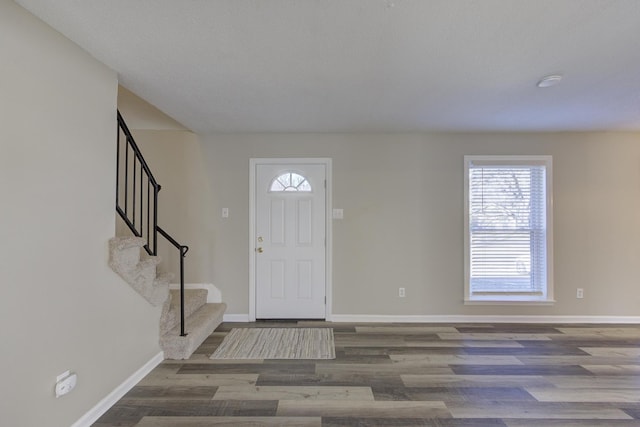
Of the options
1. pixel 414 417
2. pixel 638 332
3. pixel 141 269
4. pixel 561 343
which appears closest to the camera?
pixel 414 417

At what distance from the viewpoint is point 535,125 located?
3.52 meters

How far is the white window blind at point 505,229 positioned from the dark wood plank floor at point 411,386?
2.33 ft

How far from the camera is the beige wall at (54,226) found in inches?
59.8

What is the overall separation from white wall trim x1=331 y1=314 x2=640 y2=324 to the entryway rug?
1.48 ft

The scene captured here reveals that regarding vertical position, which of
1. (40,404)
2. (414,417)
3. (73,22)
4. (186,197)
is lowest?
(414,417)

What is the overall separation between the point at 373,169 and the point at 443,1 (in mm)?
2443

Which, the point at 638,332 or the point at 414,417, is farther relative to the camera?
the point at 638,332

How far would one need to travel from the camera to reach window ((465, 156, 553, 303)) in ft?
12.7

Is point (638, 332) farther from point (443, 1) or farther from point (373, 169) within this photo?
point (443, 1)

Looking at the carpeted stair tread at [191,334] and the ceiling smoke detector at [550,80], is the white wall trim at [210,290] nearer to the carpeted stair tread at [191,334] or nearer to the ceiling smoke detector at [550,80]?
the carpeted stair tread at [191,334]

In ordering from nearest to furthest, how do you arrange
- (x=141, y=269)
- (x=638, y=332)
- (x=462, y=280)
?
(x=141, y=269), (x=638, y=332), (x=462, y=280)

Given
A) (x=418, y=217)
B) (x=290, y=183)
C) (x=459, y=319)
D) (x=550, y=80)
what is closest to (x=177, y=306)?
(x=290, y=183)

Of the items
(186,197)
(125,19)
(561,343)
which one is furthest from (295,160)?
(561,343)

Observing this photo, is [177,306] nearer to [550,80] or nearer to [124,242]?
[124,242]
